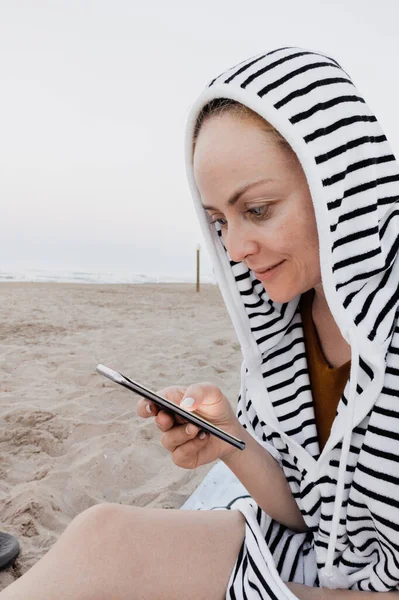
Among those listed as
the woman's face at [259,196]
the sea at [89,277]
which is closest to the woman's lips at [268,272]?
the woman's face at [259,196]

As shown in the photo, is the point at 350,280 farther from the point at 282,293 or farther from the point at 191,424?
the point at 191,424

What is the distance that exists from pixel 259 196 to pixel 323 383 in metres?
0.65

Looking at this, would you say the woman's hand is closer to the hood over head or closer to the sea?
the hood over head

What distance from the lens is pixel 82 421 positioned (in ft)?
12.7

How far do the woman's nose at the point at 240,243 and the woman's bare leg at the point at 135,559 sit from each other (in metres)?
0.88

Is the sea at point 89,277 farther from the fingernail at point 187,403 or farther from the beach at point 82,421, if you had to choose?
the fingernail at point 187,403

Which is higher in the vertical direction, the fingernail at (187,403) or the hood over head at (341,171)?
the hood over head at (341,171)

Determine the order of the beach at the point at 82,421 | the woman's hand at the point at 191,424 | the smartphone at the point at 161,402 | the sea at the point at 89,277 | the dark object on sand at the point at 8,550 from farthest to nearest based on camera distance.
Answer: the sea at the point at 89,277 < the beach at the point at 82,421 < the dark object on sand at the point at 8,550 < the woman's hand at the point at 191,424 < the smartphone at the point at 161,402

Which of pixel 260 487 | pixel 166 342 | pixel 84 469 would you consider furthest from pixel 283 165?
pixel 166 342

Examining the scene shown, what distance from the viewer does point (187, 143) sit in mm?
1738

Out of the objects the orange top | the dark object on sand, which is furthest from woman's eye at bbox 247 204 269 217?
the dark object on sand

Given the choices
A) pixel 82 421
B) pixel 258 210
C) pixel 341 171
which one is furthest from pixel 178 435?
pixel 82 421

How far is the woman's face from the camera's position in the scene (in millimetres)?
1461

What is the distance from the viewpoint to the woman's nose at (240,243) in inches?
60.8
